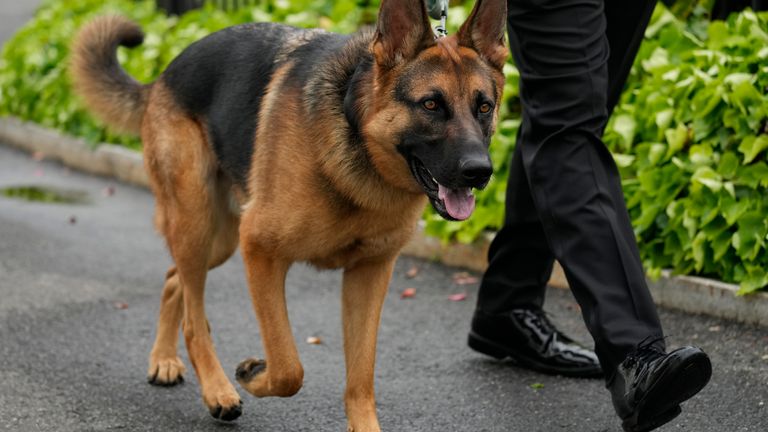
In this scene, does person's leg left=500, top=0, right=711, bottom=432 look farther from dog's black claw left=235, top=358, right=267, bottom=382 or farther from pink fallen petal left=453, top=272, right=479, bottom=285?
pink fallen petal left=453, top=272, right=479, bottom=285

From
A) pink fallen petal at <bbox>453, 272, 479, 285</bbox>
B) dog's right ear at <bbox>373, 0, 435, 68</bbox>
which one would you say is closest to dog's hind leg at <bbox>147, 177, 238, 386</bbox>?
dog's right ear at <bbox>373, 0, 435, 68</bbox>

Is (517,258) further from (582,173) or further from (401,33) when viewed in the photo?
(401,33)

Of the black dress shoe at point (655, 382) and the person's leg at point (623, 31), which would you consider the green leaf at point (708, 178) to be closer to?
the person's leg at point (623, 31)

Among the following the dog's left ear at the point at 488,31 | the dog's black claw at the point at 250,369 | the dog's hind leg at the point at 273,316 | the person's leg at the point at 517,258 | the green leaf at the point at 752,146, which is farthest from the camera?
the green leaf at the point at 752,146

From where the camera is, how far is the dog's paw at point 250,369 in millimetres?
4016

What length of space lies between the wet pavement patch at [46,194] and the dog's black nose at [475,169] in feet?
19.0

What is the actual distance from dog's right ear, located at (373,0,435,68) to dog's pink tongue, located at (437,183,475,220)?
1.48ft

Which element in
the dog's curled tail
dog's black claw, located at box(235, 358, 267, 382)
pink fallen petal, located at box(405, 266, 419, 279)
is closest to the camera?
dog's black claw, located at box(235, 358, 267, 382)

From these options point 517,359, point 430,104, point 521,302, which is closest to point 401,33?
point 430,104

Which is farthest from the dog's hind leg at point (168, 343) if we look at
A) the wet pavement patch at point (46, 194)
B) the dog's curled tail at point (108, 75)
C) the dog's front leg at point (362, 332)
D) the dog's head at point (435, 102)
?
the wet pavement patch at point (46, 194)

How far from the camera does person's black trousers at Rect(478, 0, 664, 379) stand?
353 centimetres

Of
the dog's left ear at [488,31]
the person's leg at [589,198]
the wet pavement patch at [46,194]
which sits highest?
the dog's left ear at [488,31]

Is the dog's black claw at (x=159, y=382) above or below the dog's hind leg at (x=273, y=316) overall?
below

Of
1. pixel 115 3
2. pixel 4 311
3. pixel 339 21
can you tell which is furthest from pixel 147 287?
pixel 115 3
